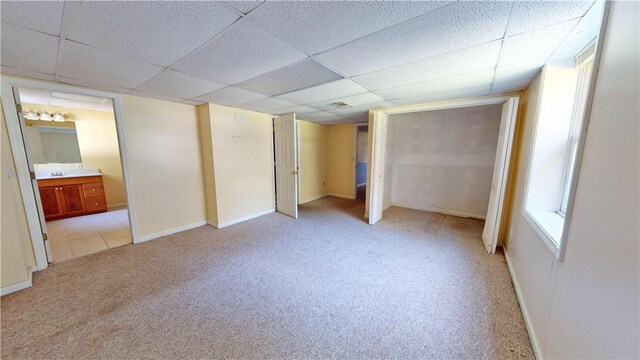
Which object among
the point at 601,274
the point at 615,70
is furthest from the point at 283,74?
the point at 601,274

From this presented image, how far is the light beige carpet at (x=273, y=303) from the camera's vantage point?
144 centimetres

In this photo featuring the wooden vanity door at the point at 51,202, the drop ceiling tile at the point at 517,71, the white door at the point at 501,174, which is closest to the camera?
the drop ceiling tile at the point at 517,71

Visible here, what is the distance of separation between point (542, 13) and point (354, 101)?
6.98ft

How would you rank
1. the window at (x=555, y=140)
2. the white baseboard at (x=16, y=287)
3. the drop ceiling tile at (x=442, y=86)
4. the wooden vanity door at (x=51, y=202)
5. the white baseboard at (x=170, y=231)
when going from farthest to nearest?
the wooden vanity door at (x=51, y=202)
the white baseboard at (x=170, y=231)
the drop ceiling tile at (x=442, y=86)
the white baseboard at (x=16, y=287)
the window at (x=555, y=140)

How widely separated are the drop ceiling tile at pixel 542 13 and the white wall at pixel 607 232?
169mm

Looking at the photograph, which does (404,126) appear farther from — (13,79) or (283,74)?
(13,79)

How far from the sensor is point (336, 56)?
1636mm

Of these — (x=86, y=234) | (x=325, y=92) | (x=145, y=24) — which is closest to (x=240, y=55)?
(x=145, y=24)

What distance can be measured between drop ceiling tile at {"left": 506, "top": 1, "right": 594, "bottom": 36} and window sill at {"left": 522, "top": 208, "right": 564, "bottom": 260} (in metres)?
1.30

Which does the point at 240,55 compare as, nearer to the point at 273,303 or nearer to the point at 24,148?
the point at 273,303

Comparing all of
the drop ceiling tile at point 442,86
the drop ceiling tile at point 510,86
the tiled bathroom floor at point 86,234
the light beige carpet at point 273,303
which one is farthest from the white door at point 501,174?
the tiled bathroom floor at point 86,234

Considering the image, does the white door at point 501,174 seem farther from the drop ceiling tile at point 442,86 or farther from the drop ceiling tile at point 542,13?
the drop ceiling tile at point 542,13

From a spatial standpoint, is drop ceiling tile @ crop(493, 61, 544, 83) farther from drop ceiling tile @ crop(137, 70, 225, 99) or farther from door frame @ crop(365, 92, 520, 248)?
drop ceiling tile @ crop(137, 70, 225, 99)

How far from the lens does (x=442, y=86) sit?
2.38m
